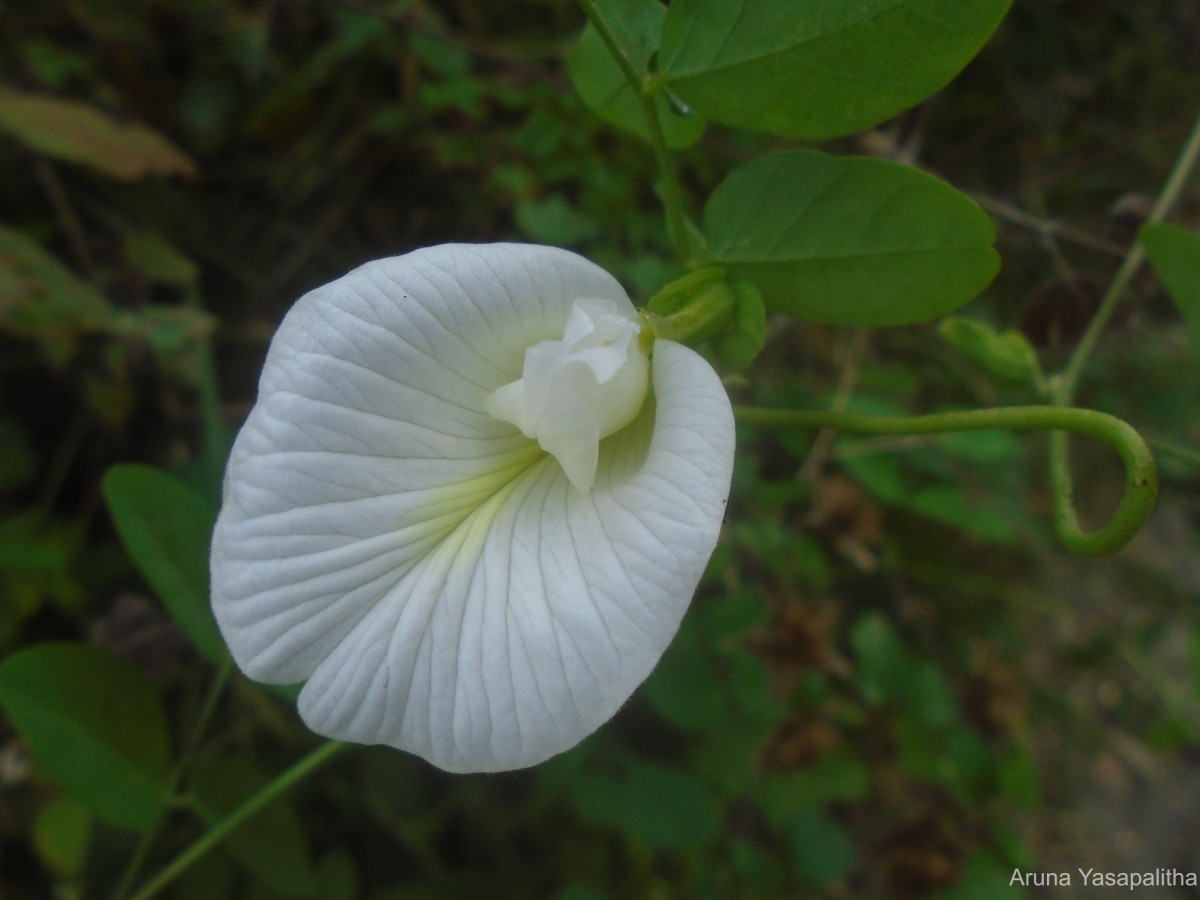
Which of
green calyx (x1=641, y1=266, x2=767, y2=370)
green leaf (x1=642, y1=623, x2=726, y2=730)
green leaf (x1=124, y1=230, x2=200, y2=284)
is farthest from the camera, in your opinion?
green leaf (x1=124, y1=230, x2=200, y2=284)

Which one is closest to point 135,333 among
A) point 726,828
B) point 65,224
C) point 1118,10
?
point 65,224

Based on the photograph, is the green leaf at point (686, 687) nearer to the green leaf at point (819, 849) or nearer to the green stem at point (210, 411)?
the green leaf at point (819, 849)

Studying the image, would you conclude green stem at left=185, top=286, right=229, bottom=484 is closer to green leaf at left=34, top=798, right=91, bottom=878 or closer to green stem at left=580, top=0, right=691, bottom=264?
green leaf at left=34, top=798, right=91, bottom=878

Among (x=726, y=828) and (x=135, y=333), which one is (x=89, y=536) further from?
(x=726, y=828)

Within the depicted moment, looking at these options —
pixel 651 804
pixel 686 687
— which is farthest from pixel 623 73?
pixel 651 804

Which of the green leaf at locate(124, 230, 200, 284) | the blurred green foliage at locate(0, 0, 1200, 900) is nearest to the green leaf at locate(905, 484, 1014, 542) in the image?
the blurred green foliage at locate(0, 0, 1200, 900)

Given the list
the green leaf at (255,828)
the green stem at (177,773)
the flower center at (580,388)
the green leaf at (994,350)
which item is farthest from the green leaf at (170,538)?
the green leaf at (994,350)
